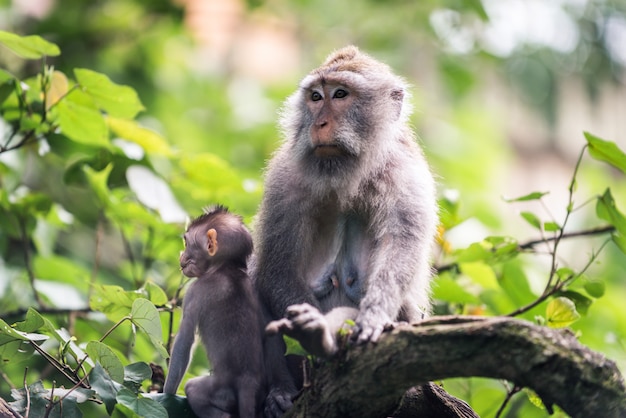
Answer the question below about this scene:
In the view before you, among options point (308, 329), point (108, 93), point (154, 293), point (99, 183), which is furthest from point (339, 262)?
point (99, 183)

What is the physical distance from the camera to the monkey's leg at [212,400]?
443 centimetres

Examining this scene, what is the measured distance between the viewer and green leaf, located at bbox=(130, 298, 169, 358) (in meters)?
4.12

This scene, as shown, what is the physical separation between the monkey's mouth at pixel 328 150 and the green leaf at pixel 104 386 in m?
1.74

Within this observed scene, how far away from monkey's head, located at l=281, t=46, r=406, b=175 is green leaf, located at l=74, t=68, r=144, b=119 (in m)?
1.07

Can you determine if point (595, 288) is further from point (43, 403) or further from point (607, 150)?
point (43, 403)

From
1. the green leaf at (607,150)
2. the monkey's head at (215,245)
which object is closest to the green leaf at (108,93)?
the monkey's head at (215,245)

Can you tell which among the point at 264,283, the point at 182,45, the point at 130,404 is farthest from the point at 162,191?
the point at 182,45

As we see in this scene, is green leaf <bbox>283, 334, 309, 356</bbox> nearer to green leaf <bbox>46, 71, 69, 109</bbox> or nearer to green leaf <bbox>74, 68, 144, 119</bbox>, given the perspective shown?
green leaf <bbox>74, 68, 144, 119</bbox>

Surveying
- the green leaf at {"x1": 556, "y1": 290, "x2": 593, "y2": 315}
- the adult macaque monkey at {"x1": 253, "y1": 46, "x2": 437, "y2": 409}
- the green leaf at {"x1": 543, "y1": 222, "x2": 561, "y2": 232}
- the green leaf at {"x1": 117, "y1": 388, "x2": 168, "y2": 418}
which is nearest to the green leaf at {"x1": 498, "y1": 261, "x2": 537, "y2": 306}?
the green leaf at {"x1": 556, "y1": 290, "x2": 593, "y2": 315}

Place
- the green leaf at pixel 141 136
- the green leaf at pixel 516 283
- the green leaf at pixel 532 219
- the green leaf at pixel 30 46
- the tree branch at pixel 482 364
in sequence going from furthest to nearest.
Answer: the green leaf at pixel 141 136, the green leaf at pixel 516 283, the green leaf at pixel 532 219, the green leaf at pixel 30 46, the tree branch at pixel 482 364

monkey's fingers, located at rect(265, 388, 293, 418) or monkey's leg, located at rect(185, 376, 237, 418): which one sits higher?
monkey's fingers, located at rect(265, 388, 293, 418)

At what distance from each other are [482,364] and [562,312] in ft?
4.68

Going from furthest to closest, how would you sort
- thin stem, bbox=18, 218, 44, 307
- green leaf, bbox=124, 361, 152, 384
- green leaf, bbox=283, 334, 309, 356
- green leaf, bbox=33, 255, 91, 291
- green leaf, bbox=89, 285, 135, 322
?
green leaf, bbox=33, 255, 91, 291 → thin stem, bbox=18, 218, 44, 307 → green leaf, bbox=89, 285, 135, 322 → green leaf, bbox=124, 361, 152, 384 → green leaf, bbox=283, 334, 309, 356

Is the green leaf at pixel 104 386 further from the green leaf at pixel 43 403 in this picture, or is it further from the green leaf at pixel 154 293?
the green leaf at pixel 154 293
